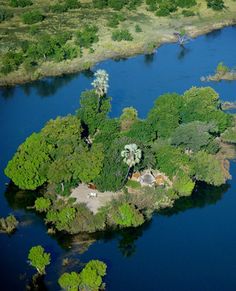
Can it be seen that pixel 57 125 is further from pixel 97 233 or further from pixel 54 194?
pixel 97 233

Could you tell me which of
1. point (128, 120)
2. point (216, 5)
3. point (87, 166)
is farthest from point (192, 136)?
point (216, 5)

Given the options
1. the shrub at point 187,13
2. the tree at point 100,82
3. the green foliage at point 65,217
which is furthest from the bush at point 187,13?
the green foliage at point 65,217

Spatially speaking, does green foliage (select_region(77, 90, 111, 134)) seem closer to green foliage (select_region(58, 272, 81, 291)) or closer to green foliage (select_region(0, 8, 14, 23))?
green foliage (select_region(58, 272, 81, 291))

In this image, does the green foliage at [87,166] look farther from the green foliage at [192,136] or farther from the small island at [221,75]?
the small island at [221,75]

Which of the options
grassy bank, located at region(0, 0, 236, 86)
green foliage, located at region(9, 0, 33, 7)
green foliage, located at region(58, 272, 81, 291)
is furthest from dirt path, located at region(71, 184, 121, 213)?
green foliage, located at region(9, 0, 33, 7)

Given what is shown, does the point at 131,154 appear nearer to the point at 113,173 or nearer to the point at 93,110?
the point at 113,173
